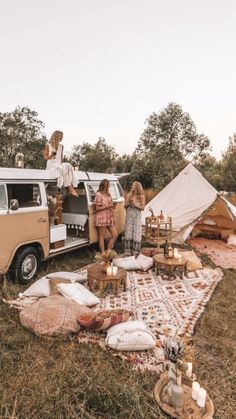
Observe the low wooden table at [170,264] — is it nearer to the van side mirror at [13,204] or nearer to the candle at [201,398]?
the van side mirror at [13,204]

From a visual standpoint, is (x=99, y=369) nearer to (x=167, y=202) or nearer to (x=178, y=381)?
(x=178, y=381)

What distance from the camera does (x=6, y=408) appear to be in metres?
2.48

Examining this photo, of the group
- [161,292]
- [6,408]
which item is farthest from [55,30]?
[6,408]

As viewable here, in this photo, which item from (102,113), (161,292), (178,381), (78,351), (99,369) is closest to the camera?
(178,381)

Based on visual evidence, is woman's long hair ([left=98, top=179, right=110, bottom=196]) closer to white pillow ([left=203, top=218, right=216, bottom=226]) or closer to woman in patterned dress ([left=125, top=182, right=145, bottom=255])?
woman in patterned dress ([left=125, top=182, right=145, bottom=255])

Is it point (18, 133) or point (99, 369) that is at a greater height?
point (18, 133)

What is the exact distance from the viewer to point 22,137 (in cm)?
2453

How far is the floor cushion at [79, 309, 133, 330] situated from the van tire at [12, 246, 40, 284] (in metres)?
1.96

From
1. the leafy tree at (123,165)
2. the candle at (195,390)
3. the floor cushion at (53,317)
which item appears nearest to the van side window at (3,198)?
the floor cushion at (53,317)

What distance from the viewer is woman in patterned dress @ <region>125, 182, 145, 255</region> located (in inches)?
289

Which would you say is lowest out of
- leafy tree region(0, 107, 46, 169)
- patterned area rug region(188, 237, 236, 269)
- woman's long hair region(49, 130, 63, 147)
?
patterned area rug region(188, 237, 236, 269)

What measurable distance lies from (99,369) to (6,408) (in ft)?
3.04

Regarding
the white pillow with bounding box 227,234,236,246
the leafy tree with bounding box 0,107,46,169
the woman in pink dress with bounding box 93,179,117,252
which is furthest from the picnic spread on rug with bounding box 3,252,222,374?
the leafy tree with bounding box 0,107,46,169

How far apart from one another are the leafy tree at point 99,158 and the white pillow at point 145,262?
22.9m
